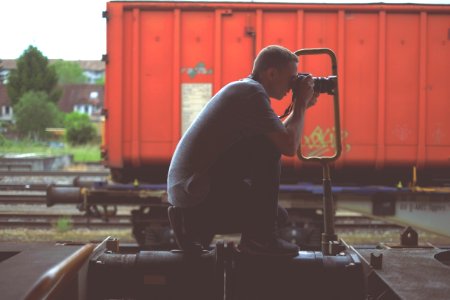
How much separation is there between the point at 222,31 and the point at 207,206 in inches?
159

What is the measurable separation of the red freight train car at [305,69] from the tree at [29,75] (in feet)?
3.40

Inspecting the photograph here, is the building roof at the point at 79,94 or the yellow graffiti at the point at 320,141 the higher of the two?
the building roof at the point at 79,94

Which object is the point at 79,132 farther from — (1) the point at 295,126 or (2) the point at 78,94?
(2) the point at 78,94

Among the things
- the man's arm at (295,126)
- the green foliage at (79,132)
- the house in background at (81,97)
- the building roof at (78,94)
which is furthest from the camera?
the building roof at (78,94)

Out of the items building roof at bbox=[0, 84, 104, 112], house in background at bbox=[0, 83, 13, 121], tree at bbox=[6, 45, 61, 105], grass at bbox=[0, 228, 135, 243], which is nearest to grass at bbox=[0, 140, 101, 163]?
house in background at bbox=[0, 83, 13, 121]

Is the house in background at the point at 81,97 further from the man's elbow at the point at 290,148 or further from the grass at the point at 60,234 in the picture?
the man's elbow at the point at 290,148

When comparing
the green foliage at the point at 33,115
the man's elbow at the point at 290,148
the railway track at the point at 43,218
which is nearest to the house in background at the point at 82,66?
the green foliage at the point at 33,115

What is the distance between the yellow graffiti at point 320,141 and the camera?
19.7 feet

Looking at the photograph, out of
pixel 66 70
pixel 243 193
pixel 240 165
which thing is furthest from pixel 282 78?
pixel 66 70

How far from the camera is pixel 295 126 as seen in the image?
2.32 metres

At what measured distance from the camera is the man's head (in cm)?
236

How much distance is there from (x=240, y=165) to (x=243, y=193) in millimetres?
136

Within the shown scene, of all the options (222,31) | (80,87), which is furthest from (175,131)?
(80,87)

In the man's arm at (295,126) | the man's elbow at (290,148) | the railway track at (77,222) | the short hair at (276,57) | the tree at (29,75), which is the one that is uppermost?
the tree at (29,75)
